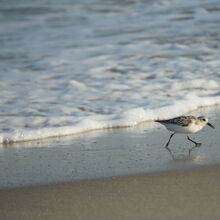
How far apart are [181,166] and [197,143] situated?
861 millimetres

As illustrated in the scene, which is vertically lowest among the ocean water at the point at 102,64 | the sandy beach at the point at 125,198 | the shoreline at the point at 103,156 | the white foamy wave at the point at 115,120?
the ocean water at the point at 102,64

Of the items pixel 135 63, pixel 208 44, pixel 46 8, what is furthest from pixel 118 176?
pixel 46 8

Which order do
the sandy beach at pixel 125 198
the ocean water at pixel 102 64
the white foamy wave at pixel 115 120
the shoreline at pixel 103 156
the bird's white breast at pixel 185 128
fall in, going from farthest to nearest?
the ocean water at pixel 102 64 → the white foamy wave at pixel 115 120 → the bird's white breast at pixel 185 128 → the shoreline at pixel 103 156 → the sandy beach at pixel 125 198

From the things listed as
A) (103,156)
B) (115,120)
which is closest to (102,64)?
(115,120)

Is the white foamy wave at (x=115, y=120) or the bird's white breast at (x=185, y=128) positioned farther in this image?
the white foamy wave at (x=115, y=120)

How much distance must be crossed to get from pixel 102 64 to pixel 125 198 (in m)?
5.49

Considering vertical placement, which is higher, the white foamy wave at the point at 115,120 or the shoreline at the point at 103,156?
the shoreline at the point at 103,156

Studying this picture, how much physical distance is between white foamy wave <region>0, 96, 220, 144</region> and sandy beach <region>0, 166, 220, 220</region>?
1.74m

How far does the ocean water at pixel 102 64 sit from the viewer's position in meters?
8.41

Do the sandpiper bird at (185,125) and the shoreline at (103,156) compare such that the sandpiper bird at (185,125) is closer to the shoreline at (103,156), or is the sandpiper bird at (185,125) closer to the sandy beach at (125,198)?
the shoreline at (103,156)

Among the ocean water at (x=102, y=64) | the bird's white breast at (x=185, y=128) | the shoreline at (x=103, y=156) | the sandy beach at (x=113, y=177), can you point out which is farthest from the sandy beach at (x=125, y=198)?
the ocean water at (x=102, y=64)

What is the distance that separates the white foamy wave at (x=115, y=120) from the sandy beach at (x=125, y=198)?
1.74 meters

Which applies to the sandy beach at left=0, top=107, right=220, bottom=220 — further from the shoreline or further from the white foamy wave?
the white foamy wave

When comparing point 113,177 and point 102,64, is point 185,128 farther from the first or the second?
point 102,64
